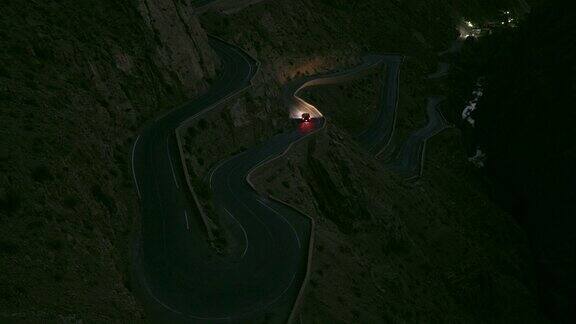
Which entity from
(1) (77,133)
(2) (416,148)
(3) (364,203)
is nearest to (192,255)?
(1) (77,133)

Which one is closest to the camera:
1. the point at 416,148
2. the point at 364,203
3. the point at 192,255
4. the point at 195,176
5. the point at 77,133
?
the point at 192,255

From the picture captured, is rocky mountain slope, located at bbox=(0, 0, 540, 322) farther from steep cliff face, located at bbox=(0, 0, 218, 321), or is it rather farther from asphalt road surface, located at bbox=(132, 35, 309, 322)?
asphalt road surface, located at bbox=(132, 35, 309, 322)

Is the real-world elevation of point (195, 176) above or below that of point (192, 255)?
above

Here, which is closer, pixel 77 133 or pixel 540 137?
pixel 77 133

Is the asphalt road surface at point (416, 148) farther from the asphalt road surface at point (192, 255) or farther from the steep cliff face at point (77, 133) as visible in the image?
the asphalt road surface at point (192, 255)

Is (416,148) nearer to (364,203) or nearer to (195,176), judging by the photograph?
(364,203)

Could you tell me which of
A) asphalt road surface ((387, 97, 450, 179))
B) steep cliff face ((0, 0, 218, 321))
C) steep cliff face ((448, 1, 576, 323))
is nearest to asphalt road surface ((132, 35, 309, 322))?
steep cliff face ((0, 0, 218, 321))

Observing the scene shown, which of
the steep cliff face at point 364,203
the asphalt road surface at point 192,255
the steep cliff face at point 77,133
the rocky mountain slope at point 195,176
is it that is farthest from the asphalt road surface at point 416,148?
the asphalt road surface at point 192,255

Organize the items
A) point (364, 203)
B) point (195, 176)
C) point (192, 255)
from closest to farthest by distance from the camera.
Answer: point (192, 255) → point (195, 176) → point (364, 203)
